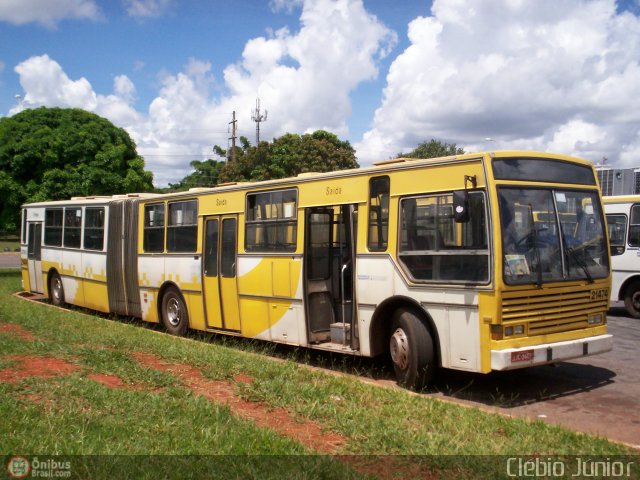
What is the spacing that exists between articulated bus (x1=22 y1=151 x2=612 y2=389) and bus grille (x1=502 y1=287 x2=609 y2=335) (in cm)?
2

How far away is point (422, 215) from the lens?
822 cm

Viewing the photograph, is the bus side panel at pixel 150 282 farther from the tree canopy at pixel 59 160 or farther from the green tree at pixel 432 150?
the green tree at pixel 432 150

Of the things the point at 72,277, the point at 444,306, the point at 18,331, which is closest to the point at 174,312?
the point at 18,331

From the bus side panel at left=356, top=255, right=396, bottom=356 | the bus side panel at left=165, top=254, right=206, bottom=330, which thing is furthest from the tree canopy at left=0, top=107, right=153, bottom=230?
the bus side panel at left=356, top=255, right=396, bottom=356

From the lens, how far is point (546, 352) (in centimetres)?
750

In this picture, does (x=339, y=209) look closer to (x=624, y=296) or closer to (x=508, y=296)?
(x=508, y=296)

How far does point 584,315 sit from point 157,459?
549 cm

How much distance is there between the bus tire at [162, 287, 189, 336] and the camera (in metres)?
13.1

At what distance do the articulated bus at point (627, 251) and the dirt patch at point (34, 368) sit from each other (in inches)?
485

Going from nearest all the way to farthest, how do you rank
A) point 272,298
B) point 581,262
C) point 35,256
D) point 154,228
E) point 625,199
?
point 581,262 < point 272,298 < point 154,228 < point 625,199 < point 35,256

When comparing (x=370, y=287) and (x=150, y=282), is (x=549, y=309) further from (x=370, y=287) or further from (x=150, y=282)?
(x=150, y=282)

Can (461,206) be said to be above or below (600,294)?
above

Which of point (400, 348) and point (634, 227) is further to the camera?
point (634, 227)

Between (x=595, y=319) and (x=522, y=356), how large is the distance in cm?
160
